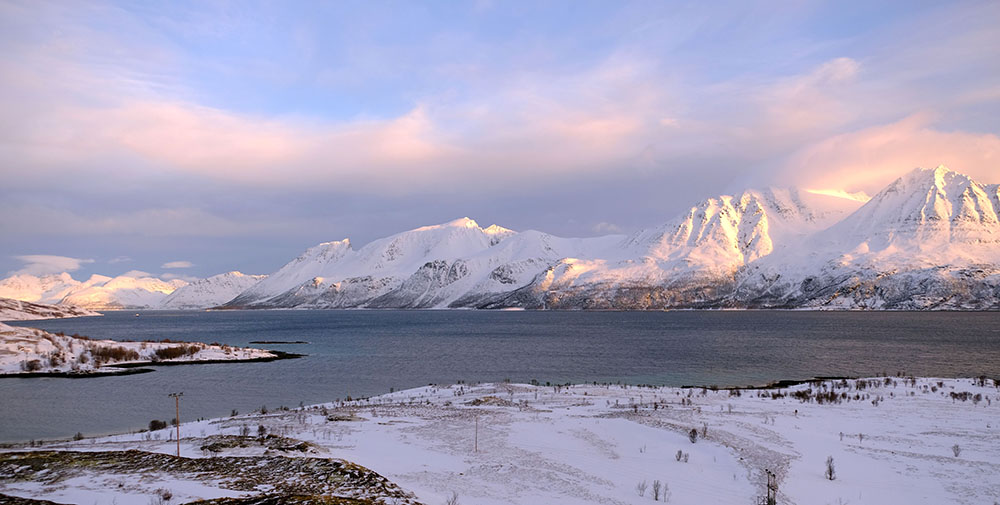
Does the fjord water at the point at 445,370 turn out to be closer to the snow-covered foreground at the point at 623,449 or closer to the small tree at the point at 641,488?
the snow-covered foreground at the point at 623,449

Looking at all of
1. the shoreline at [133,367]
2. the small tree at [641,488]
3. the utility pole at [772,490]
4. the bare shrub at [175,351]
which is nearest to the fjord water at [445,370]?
the shoreline at [133,367]

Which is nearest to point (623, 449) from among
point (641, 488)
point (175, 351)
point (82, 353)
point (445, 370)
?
point (641, 488)

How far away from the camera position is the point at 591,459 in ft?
59.6

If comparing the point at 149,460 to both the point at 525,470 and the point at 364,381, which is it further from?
the point at 364,381

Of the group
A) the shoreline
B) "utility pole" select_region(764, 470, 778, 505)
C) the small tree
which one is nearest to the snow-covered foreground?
the small tree

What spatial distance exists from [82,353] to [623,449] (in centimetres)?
6325

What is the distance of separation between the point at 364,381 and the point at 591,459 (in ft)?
120

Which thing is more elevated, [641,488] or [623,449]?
[641,488]

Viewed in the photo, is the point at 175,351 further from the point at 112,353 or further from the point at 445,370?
the point at 445,370

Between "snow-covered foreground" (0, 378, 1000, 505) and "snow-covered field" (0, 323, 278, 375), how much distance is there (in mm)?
43329

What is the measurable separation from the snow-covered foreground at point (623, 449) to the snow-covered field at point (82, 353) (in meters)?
43.3

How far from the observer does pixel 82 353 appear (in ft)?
204

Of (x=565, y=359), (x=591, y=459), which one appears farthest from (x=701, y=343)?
(x=591, y=459)

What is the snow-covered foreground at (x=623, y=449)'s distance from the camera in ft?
46.7
